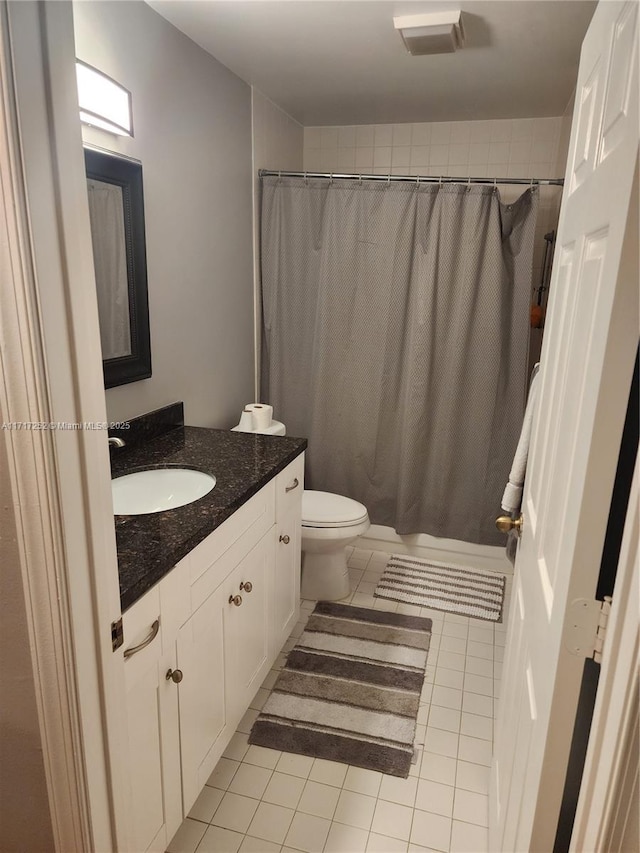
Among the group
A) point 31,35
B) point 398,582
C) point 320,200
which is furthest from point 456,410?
point 31,35

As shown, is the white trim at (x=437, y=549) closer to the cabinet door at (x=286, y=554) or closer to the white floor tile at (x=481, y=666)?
the white floor tile at (x=481, y=666)

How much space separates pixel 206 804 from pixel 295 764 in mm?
290

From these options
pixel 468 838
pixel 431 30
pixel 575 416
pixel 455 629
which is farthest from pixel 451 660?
pixel 431 30

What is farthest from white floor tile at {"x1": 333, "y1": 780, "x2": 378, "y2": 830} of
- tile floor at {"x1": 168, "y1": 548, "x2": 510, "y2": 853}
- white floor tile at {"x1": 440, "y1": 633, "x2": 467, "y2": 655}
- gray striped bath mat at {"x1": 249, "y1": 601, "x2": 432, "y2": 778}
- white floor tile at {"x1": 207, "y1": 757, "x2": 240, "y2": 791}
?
white floor tile at {"x1": 440, "y1": 633, "x2": 467, "y2": 655}

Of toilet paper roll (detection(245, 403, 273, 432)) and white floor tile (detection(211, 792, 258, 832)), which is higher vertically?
toilet paper roll (detection(245, 403, 273, 432))

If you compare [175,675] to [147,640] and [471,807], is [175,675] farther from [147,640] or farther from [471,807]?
[471,807]

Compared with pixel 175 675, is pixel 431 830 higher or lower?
lower

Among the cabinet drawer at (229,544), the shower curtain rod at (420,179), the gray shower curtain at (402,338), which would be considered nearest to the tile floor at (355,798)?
the cabinet drawer at (229,544)

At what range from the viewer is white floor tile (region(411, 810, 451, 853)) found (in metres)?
1.58

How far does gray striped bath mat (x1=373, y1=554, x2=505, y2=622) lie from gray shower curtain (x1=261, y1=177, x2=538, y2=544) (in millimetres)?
187

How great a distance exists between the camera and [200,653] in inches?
59.4

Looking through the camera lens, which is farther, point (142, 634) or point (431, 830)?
point (431, 830)

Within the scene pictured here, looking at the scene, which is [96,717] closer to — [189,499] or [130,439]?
[189,499]

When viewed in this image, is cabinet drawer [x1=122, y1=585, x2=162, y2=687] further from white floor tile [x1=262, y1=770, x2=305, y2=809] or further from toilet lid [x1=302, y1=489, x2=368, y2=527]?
toilet lid [x1=302, y1=489, x2=368, y2=527]
